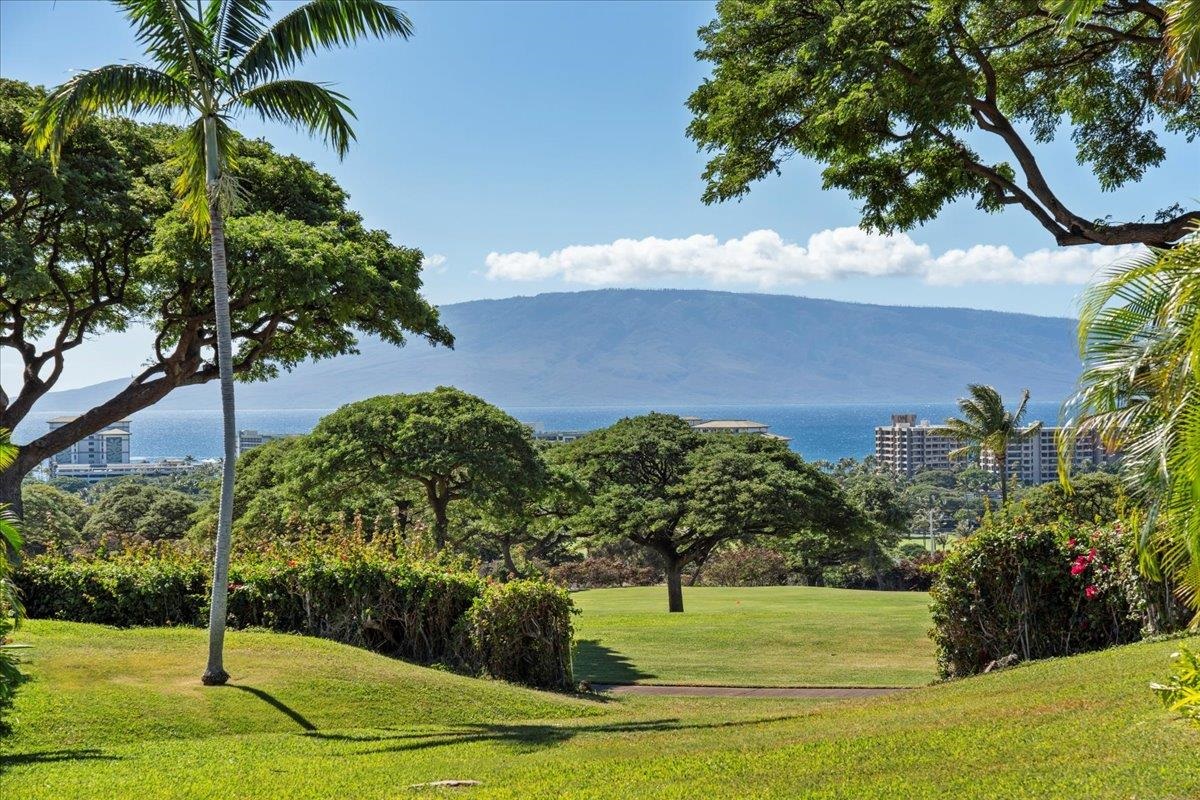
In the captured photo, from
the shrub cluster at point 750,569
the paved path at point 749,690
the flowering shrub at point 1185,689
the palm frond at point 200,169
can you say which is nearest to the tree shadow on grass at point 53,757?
the palm frond at point 200,169

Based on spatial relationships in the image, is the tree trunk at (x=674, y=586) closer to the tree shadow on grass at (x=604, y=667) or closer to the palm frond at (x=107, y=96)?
the tree shadow on grass at (x=604, y=667)

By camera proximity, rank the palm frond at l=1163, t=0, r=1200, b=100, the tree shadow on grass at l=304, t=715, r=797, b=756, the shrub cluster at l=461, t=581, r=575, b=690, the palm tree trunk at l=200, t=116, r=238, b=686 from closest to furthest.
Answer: the palm frond at l=1163, t=0, r=1200, b=100
the tree shadow on grass at l=304, t=715, r=797, b=756
the palm tree trunk at l=200, t=116, r=238, b=686
the shrub cluster at l=461, t=581, r=575, b=690

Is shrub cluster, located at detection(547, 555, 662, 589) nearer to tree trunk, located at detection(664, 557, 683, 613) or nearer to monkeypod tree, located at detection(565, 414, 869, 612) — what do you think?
monkeypod tree, located at detection(565, 414, 869, 612)

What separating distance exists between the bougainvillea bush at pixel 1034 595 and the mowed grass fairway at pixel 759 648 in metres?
2.13

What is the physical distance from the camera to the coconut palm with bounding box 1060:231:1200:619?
7.27 meters

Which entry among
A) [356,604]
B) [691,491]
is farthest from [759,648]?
[691,491]

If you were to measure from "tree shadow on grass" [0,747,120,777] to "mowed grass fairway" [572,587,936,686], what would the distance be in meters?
8.94

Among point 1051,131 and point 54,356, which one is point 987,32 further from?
point 54,356

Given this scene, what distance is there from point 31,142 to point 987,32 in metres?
12.9

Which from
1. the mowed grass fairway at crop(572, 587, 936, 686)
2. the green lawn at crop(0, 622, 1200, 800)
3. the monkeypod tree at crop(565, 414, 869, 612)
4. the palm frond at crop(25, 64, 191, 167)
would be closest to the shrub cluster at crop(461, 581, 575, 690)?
the green lawn at crop(0, 622, 1200, 800)

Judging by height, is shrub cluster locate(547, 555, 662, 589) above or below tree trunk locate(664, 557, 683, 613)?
below

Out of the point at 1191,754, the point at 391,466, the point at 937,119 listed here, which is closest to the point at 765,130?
the point at 937,119

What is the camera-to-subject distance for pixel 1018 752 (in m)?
7.79

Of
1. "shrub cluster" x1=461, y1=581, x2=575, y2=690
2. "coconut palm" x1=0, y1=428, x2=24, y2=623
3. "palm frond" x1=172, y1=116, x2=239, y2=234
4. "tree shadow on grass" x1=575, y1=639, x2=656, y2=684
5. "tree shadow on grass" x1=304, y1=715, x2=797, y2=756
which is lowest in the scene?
"tree shadow on grass" x1=575, y1=639, x2=656, y2=684
